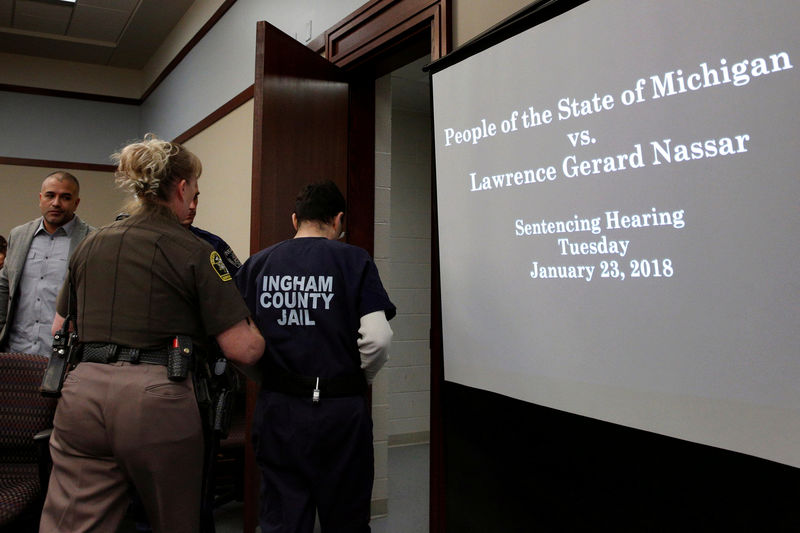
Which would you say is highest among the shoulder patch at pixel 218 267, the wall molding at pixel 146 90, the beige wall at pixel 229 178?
the wall molding at pixel 146 90

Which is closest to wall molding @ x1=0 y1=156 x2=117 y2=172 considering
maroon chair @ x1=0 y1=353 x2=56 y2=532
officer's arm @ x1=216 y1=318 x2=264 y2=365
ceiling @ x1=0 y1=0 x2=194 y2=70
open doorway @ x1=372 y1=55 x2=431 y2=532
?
ceiling @ x1=0 y1=0 x2=194 y2=70

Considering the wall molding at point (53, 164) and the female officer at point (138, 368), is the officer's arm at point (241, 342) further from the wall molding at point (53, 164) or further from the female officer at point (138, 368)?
the wall molding at point (53, 164)

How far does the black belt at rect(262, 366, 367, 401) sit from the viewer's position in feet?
5.44

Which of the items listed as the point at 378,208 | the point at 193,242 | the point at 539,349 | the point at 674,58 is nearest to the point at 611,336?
the point at 539,349

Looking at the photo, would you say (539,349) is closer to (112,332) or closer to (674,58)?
(674,58)

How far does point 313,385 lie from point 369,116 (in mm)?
1650

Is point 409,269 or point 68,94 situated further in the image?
point 68,94

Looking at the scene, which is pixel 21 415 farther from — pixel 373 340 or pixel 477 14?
pixel 477 14

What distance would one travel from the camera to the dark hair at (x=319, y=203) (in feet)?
5.84

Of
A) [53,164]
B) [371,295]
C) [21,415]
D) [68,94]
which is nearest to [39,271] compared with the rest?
[21,415]

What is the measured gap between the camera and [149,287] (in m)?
1.38

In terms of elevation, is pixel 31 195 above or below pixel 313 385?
above

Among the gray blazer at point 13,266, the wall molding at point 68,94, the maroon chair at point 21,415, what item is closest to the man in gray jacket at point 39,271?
the gray blazer at point 13,266

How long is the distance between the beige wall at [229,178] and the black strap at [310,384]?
5.75ft
